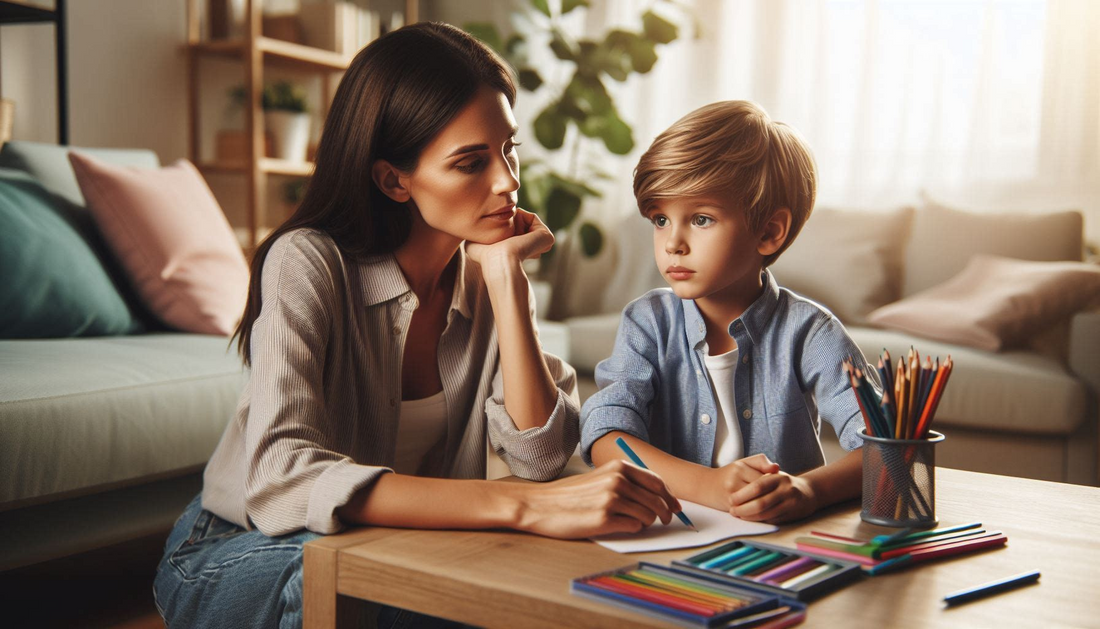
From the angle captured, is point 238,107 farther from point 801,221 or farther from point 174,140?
point 801,221

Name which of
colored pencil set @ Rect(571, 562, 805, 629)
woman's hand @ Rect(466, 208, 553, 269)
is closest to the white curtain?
woman's hand @ Rect(466, 208, 553, 269)

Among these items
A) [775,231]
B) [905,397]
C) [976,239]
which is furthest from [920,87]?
[905,397]

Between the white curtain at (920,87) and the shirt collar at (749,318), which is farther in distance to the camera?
the white curtain at (920,87)

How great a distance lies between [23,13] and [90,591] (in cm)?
164

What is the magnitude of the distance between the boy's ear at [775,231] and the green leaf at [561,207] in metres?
2.63

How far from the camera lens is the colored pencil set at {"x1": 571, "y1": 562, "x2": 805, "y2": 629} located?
60 centimetres

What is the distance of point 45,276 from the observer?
6.68ft

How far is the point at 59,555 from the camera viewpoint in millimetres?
1618

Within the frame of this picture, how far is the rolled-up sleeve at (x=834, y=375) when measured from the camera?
1.07 meters

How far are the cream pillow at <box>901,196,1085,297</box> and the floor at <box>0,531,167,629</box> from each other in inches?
97.5

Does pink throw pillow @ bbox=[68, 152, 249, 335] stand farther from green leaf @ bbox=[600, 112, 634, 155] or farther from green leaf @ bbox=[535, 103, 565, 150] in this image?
green leaf @ bbox=[600, 112, 634, 155]

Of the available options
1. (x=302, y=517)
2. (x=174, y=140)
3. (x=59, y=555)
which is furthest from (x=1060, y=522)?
(x=174, y=140)

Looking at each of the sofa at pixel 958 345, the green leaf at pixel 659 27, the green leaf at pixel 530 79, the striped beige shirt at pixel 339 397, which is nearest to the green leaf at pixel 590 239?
the sofa at pixel 958 345

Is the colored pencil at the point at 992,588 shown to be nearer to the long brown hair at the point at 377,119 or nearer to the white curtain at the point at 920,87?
the long brown hair at the point at 377,119
